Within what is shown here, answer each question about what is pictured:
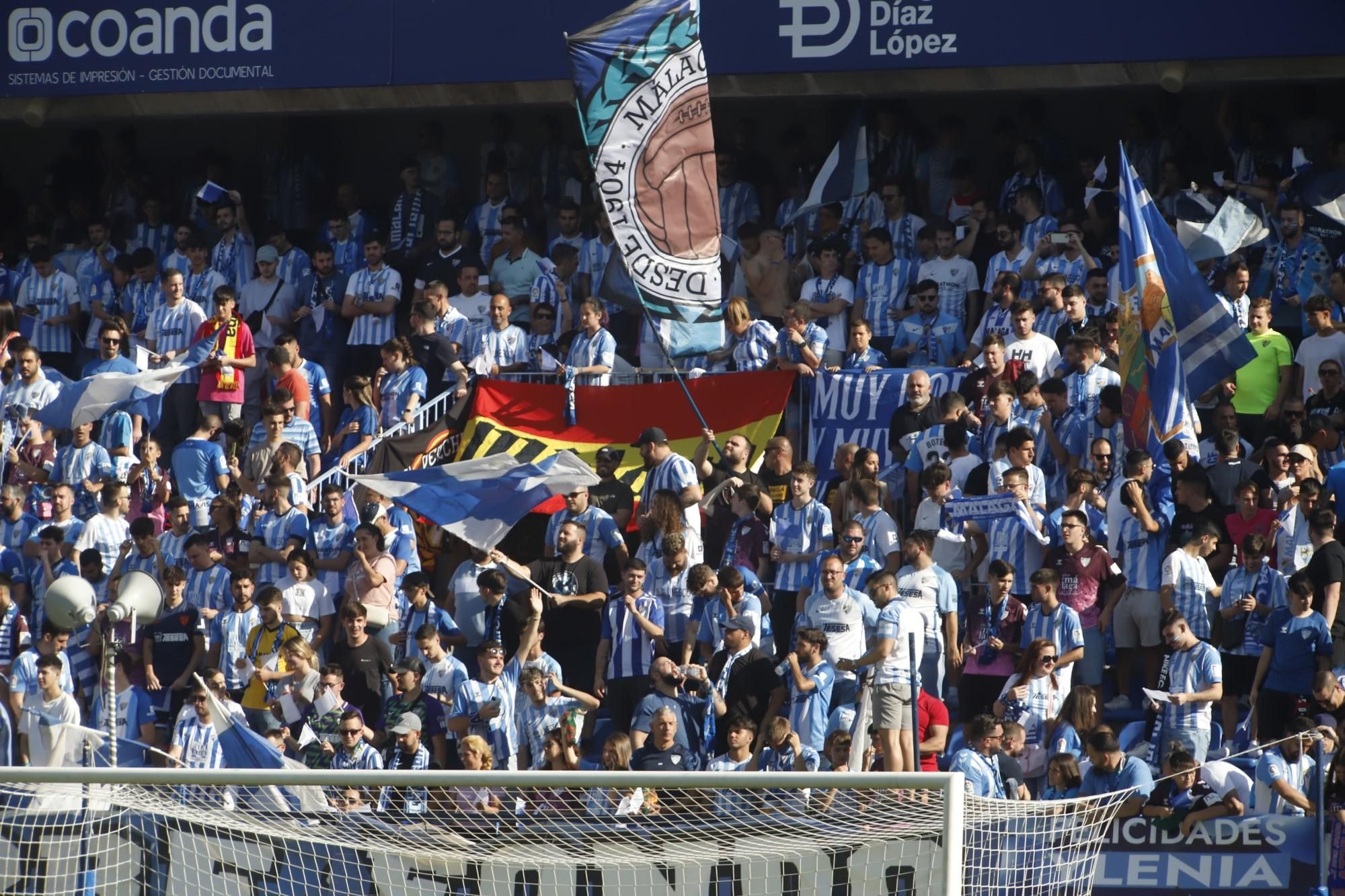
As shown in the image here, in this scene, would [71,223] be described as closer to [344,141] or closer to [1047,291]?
[344,141]

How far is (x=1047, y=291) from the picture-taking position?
14.9m

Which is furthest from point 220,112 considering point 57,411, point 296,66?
point 57,411

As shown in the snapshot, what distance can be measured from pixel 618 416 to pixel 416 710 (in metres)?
3.45

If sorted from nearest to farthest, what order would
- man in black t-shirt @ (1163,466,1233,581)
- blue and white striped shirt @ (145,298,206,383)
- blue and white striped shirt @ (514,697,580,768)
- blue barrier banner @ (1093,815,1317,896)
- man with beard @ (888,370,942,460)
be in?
blue barrier banner @ (1093,815,1317,896) < blue and white striped shirt @ (514,697,580,768) < man in black t-shirt @ (1163,466,1233,581) < man with beard @ (888,370,942,460) < blue and white striped shirt @ (145,298,206,383)

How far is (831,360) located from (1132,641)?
3433 mm

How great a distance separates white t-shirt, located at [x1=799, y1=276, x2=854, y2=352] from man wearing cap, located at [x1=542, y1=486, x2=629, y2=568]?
264 cm

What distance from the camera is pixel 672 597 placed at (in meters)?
13.1

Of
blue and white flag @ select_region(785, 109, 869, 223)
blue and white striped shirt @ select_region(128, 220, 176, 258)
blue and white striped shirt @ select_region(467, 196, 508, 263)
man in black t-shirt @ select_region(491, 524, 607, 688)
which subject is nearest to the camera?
man in black t-shirt @ select_region(491, 524, 607, 688)

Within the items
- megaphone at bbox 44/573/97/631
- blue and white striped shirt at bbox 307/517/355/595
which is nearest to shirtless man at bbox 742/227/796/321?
blue and white striped shirt at bbox 307/517/355/595

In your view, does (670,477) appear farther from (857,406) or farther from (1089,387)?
(1089,387)

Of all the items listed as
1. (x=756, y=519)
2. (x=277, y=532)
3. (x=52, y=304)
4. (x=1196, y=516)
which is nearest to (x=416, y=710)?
(x=277, y=532)

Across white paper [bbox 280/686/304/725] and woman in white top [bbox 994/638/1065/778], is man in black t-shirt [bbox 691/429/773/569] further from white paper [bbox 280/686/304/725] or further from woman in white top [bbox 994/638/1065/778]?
white paper [bbox 280/686/304/725]

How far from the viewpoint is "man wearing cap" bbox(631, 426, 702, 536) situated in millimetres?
13789

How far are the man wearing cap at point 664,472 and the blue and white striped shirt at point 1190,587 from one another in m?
2.93
